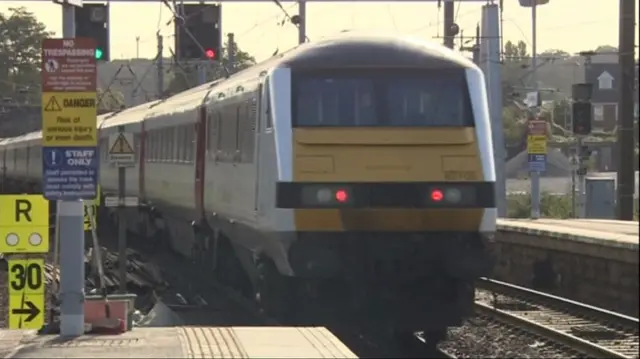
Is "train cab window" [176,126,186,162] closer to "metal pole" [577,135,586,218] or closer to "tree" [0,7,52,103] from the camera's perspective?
"tree" [0,7,52,103]

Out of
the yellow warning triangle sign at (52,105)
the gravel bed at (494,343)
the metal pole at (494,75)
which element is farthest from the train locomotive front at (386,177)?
the metal pole at (494,75)

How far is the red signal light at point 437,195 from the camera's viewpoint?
1144 centimetres

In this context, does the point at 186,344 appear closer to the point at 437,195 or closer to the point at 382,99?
the point at 437,195

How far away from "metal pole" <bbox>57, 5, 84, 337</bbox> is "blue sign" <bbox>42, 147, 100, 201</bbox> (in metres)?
0.21

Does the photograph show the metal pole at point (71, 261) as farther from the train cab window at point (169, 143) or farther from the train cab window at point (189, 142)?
the train cab window at point (169, 143)

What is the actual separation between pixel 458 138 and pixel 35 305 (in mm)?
3923

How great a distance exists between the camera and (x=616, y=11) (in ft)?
56.1

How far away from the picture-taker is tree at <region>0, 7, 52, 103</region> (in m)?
15.2

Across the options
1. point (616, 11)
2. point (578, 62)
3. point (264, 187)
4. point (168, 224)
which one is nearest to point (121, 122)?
point (168, 224)

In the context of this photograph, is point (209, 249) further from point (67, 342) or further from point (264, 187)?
point (67, 342)

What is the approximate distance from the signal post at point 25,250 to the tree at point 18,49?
3.63 m

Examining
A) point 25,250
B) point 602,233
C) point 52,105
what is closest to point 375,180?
point 602,233

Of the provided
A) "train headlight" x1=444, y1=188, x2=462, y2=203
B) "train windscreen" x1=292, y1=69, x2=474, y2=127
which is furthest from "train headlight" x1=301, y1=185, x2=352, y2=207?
"train headlight" x1=444, y1=188, x2=462, y2=203

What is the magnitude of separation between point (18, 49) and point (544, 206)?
21336 millimetres
